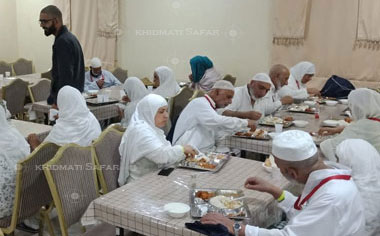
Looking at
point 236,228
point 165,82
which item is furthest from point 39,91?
point 236,228

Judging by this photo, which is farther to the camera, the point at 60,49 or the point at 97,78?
the point at 97,78

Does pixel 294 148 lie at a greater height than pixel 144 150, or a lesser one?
greater

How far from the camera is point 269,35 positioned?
20.3ft

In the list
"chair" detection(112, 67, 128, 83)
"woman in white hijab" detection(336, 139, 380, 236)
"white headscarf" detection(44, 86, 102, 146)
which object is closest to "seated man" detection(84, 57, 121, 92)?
"chair" detection(112, 67, 128, 83)

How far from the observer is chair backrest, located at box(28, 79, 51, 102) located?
16.2ft

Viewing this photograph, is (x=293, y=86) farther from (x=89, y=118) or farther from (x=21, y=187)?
(x=21, y=187)

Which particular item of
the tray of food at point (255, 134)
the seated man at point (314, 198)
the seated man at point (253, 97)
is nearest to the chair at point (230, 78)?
the seated man at point (253, 97)

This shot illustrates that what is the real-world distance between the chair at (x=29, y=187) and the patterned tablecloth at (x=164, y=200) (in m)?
0.50

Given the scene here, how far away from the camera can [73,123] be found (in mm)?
3291

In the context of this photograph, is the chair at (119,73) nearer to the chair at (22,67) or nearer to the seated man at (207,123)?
the chair at (22,67)

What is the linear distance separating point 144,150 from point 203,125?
1.03 meters

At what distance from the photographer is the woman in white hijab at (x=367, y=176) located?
2043 millimetres

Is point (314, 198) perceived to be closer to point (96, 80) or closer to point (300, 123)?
point (300, 123)

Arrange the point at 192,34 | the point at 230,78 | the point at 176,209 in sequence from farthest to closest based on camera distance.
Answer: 1. the point at 192,34
2. the point at 230,78
3. the point at 176,209
